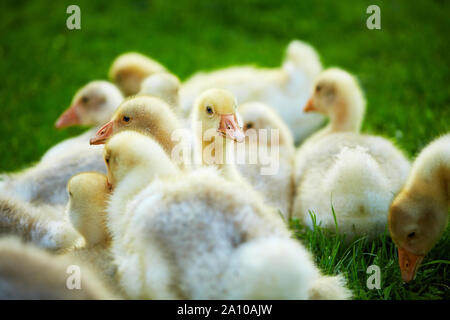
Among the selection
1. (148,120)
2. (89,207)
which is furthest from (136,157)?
(148,120)

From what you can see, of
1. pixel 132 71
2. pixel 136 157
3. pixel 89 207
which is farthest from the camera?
pixel 132 71

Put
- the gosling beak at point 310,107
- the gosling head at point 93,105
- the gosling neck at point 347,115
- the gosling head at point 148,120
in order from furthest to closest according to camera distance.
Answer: the gosling beak at point 310,107 → the gosling head at point 93,105 → the gosling neck at point 347,115 → the gosling head at point 148,120

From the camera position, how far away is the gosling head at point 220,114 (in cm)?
256

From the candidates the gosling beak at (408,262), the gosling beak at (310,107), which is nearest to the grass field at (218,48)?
the gosling beak at (310,107)

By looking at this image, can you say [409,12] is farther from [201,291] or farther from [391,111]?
[201,291]

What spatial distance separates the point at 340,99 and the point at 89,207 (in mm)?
2364

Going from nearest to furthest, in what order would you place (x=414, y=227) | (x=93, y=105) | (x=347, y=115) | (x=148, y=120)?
(x=414, y=227) → (x=148, y=120) → (x=347, y=115) → (x=93, y=105)

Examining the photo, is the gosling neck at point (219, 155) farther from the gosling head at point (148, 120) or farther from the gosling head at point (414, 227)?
the gosling head at point (414, 227)

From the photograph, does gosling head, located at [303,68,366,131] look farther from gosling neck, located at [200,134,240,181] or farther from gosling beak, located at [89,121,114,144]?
gosling beak, located at [89,121,114,144]

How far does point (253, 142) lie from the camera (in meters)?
3.73

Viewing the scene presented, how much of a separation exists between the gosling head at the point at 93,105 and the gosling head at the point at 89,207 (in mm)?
1780

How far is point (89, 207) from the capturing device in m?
2.32

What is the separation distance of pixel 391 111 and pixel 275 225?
3.44 meters

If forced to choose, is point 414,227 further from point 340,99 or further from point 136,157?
point 340,99
